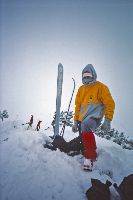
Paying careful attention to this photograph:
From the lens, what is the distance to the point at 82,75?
6508 mm

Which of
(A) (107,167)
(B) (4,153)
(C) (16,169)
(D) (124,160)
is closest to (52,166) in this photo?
(C) (16,169)

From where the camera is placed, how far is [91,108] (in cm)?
597

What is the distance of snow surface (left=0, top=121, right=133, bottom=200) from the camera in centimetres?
388

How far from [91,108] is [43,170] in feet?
7.22

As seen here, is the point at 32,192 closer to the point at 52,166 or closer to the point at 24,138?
the point at 52,166

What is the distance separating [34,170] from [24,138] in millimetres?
1645

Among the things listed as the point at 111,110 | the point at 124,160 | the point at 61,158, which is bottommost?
the point at 124,160

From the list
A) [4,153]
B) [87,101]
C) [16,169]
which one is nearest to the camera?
[16,169]

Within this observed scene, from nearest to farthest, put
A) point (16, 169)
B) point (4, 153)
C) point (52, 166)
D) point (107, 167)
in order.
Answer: point (16, 169)
point (52, 166)
point (4, 153)
point (107, 167)

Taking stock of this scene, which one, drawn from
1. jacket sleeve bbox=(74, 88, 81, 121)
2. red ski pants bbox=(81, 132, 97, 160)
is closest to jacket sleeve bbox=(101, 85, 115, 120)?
red ski pants bbox=(81, 132, 97, 160)

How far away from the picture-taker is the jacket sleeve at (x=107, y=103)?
5793 millimetres

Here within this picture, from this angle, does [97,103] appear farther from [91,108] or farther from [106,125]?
[106,125]

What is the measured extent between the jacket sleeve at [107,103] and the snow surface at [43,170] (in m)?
1.22

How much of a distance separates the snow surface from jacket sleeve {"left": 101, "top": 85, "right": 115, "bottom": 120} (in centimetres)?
122
